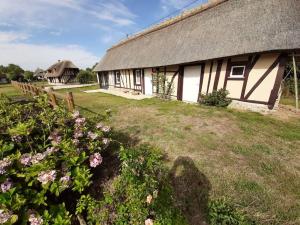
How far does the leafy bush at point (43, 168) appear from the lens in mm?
1716

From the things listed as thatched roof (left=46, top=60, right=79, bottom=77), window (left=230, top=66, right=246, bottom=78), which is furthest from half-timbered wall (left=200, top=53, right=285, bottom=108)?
thatched roof (left=46, top=60, right=79, bottom=77)

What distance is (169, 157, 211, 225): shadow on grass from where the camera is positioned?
94.4 inches

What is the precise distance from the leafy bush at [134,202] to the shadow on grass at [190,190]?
0.62 feet

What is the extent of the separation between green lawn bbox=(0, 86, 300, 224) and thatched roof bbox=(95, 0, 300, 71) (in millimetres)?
2996

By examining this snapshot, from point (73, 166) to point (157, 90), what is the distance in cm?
1040

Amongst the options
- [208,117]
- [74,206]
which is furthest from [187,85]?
[74,206]

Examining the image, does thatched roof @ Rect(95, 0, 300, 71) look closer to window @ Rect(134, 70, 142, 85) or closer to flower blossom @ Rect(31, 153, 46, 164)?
window @ Rect(134, 70, 142, 85)

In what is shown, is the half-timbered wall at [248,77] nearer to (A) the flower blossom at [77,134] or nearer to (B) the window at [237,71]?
(B) the window at [237,71]

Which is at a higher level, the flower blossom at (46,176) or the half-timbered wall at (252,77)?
the half-timbered wall at (252,77)

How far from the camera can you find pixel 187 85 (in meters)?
9.95

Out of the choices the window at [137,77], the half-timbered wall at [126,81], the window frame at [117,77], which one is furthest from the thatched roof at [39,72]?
the window at [137,77]

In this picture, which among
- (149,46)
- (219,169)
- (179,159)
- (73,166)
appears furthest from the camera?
(149,46)

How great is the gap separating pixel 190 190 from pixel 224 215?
26.1 inches

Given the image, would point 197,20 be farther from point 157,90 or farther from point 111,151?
point 111,151
